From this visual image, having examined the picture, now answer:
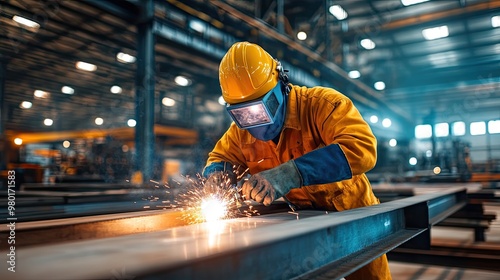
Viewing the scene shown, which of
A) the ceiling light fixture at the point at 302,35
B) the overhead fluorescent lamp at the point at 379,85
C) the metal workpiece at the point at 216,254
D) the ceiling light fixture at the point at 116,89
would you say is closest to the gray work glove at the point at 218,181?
the metal workpiece at the point at 216,254

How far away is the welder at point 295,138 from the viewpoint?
4.97 ft

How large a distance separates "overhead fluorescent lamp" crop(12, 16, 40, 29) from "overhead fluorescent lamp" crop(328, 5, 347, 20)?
6.07 metres

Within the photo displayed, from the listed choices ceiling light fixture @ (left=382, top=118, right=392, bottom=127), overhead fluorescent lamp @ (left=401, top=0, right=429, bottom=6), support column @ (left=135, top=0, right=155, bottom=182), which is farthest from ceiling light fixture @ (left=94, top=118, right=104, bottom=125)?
overhead fluorescent lamp @ (left=401, top=0, right=429, bottom=6)

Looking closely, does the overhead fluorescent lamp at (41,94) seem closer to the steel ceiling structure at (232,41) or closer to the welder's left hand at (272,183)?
the steel ceiling structure at (232,41)

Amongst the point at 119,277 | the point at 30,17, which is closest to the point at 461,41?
the point at 30,17

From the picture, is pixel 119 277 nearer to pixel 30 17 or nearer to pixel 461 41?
pixel 30 17

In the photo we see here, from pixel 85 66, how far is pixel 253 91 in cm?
1029

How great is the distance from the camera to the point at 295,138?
1806 millimetres

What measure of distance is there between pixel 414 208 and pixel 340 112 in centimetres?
66

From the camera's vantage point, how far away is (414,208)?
1.89 metres

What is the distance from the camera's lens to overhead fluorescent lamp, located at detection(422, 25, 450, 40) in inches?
375

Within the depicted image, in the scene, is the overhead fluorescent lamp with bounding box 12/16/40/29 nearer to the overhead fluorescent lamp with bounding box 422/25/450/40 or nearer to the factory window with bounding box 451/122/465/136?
the overhead fluorescent lamp with bounding box 422/25/450/40

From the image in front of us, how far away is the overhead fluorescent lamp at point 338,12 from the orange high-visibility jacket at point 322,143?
24.4 feet

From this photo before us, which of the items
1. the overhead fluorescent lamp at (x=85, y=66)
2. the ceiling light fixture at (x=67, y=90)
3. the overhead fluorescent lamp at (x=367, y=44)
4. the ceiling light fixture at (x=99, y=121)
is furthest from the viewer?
the ceiling light fixture at (x=99, y=121)
